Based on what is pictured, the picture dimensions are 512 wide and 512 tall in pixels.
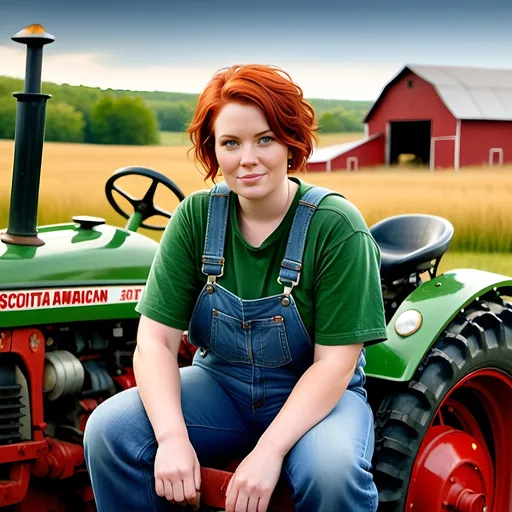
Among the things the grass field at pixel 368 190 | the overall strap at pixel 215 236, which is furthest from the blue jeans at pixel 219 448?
the grass field at pixel 368 190

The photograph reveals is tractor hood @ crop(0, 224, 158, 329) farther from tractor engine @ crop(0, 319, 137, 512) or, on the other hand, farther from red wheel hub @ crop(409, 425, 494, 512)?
red wheel hub @ crop(409, 425, 494, 512)

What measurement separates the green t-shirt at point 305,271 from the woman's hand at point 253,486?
0.29 m

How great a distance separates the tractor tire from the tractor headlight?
0.26 ft

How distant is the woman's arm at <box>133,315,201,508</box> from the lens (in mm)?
1827

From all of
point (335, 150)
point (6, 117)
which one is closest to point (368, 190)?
point (335, 150)

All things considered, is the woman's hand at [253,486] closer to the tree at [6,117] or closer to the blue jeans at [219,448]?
the blue jeans at [219,448]

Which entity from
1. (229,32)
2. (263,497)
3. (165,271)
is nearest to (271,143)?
(165,271)

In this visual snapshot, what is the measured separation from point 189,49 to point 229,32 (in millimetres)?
248

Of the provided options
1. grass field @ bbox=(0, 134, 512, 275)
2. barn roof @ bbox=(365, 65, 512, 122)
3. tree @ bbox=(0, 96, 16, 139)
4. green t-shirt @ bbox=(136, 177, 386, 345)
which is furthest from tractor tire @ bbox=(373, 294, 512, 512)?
barn roof @ bbox=(365, 65, 512, 122)

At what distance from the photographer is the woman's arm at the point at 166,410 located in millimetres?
1827

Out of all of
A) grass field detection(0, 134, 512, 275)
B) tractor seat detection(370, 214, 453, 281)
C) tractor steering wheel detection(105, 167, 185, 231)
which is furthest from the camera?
grass field detection(0, 134, 512, 275)

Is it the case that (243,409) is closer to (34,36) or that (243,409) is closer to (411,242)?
(411,242)

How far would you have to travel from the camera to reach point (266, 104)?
1.91 meters

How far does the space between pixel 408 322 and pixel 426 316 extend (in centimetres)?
5
